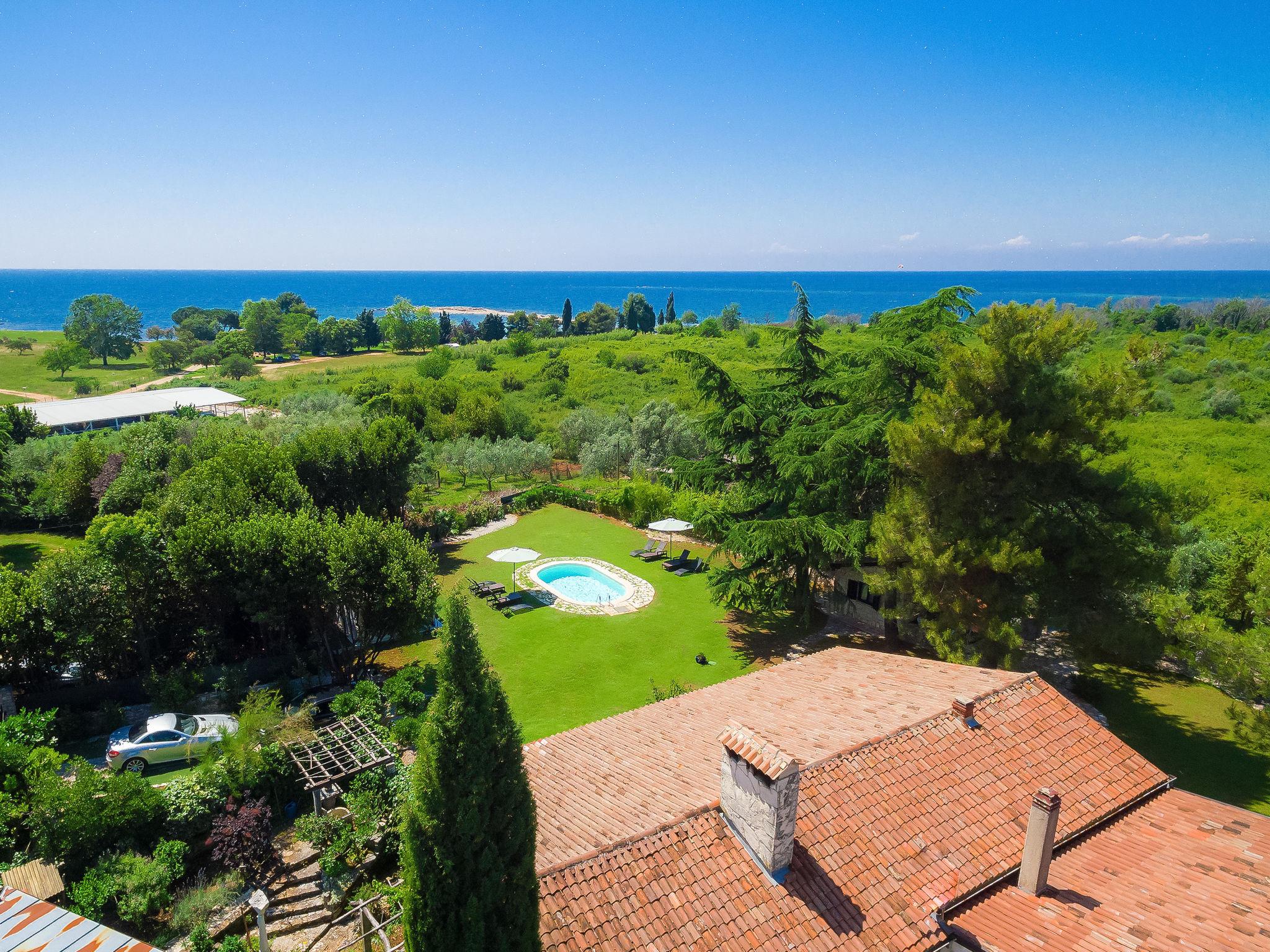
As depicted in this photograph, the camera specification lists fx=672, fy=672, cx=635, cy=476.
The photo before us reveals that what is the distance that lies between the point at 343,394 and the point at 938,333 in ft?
175

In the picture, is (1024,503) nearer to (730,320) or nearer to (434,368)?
(434,368)

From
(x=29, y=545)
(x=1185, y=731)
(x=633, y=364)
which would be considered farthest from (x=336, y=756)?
(x=633, y=364)

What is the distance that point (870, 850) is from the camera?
9219mm

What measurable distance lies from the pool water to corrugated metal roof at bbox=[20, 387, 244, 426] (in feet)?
141

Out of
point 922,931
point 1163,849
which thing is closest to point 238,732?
point 922,931

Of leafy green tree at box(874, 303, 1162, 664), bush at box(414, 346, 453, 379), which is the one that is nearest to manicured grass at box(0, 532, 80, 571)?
leafy green tree at box(874, 303, 1162, 664)

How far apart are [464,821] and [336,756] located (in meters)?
10.4

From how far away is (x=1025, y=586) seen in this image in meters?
17.8

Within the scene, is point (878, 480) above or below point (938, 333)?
below

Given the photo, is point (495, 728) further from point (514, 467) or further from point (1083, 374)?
point (514, 467)

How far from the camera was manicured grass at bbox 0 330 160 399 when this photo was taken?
284 feet

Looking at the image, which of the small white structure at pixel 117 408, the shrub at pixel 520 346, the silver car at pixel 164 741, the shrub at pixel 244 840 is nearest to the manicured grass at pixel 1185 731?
the shrub at pixel 244 840

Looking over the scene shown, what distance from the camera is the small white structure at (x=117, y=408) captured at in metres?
56.4

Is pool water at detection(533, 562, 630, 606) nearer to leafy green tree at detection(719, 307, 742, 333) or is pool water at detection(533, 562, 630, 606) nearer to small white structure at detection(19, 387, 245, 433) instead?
small white structure at detection(19, 387, 245, 433)
